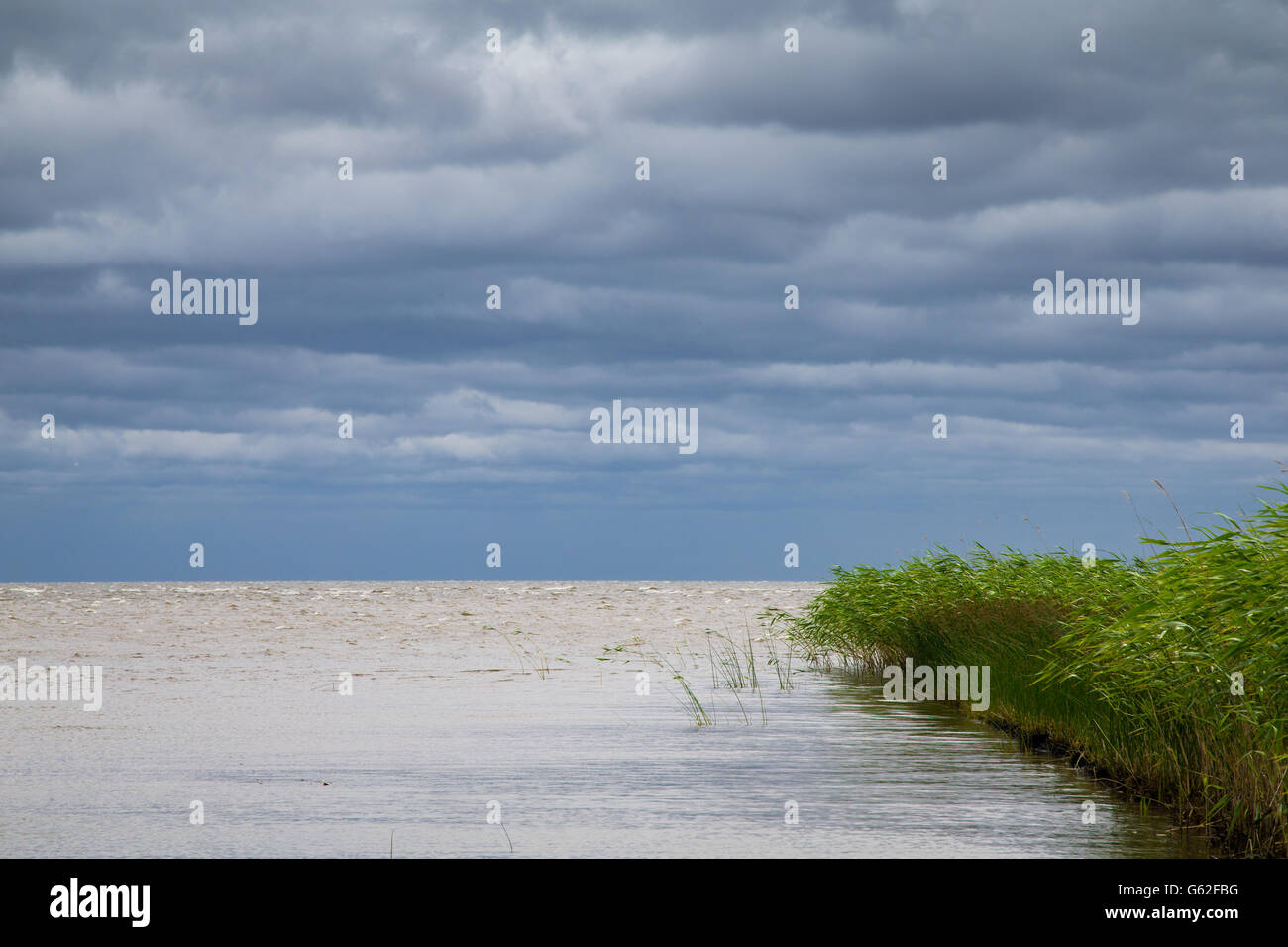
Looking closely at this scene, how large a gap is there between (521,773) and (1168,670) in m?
5.88

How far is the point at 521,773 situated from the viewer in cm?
1270

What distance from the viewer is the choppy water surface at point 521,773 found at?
31.5ft

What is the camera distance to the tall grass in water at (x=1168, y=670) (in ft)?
30.7

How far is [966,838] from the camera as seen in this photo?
9.65m

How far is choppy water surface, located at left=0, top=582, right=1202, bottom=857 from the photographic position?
378 inches

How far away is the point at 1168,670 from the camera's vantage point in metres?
11.0

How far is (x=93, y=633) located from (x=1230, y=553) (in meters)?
33.2

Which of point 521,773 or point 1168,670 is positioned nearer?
point 1168,670

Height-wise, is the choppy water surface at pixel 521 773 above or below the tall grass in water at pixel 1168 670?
below

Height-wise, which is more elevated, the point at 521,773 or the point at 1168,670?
the point at 1168,670

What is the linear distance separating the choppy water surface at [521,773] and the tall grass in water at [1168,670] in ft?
1.46

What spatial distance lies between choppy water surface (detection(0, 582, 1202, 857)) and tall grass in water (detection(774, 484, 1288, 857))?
446 mm

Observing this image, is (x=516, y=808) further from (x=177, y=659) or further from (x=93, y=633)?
(x=93, y=633)
